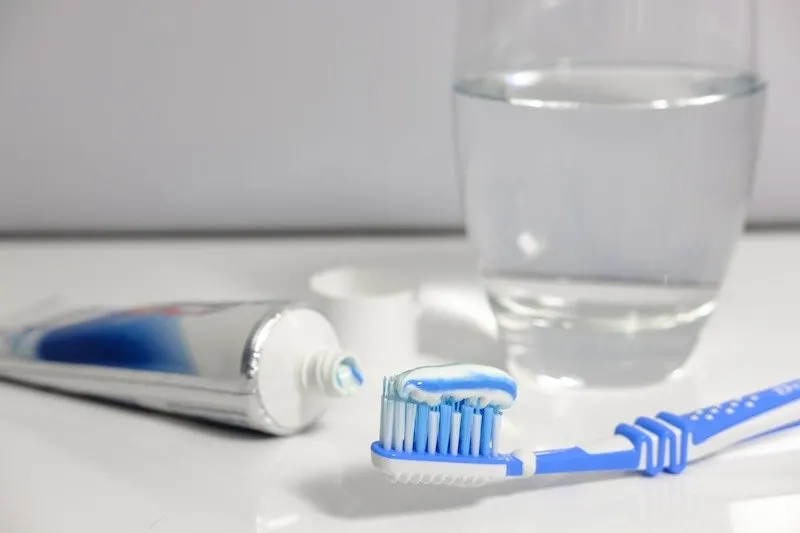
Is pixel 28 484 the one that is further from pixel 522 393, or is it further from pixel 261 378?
pixel 522 393

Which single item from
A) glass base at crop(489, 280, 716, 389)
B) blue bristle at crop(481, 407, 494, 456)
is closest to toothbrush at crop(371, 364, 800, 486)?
blue bristle at crop(481, 407, 494, 456)

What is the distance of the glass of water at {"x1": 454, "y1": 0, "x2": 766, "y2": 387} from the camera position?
54 cm

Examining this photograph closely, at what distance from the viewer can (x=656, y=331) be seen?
0.56 m

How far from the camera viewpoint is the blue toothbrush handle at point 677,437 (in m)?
0.44

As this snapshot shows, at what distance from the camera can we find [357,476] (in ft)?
1.48

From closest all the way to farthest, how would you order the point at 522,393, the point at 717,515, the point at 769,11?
the point at 717,515, the point at 522,393, the point at 769,11

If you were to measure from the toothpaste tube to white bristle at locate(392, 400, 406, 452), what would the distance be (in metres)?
0.07

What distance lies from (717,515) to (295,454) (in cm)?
18

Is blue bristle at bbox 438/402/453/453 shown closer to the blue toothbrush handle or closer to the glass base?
the blue toothbrush handle

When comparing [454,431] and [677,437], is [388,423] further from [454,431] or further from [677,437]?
[677,437]

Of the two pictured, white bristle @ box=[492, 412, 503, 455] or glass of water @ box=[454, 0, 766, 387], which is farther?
glass of water @ box=[454, 0, 766, 387]

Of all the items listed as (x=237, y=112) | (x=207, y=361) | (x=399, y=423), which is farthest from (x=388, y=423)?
(x=237, y=112)

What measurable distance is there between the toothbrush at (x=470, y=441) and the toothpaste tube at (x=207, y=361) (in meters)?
0.07

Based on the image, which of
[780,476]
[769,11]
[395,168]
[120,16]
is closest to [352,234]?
[395,168]
